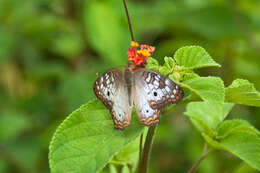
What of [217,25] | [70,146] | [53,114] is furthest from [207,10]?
[70,146]

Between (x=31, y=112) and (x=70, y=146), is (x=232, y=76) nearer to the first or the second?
(x=31, y=112)

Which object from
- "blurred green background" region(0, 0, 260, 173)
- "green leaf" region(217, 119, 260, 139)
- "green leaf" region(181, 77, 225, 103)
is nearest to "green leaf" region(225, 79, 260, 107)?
"green leaf" region(181, 77, 225, 103)

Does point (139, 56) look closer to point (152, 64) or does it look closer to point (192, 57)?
point (152, 64)

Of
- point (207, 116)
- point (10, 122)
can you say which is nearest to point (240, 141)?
point (207, 116)

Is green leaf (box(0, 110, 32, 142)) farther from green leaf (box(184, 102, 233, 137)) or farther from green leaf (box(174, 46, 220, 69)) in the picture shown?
green leaf (box(174, 46, 220, 69))

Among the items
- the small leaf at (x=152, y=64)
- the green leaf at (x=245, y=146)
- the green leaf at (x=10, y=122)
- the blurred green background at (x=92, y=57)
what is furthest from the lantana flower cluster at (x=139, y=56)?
the green leaf at (x=10, y=122)

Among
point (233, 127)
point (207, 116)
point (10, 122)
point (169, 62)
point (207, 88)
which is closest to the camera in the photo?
point (207, 88)
